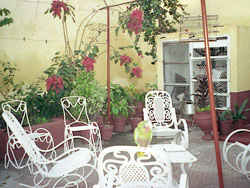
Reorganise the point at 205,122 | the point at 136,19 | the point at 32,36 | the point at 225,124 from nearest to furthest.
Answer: the point at 136,19 → the point at 205,122 → the point at 225,124 → the point at 32,36

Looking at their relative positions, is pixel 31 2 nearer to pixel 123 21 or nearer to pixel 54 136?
pixel 123 21

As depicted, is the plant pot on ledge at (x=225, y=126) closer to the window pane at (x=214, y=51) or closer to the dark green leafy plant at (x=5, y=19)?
the window pane at (x=214, y=51)

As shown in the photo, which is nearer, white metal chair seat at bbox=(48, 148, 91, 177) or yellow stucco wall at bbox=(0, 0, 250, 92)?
white metal chair seat at bbox=(48, 148, 91, 177)

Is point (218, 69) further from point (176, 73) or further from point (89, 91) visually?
point (89, 91)

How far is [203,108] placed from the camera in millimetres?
7238

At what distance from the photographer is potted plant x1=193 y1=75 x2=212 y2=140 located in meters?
6.94

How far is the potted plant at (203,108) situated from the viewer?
6.94 meters

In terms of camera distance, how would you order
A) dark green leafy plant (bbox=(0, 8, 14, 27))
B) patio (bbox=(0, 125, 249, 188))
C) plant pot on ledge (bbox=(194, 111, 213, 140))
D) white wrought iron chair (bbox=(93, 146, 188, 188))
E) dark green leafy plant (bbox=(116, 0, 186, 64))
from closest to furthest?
white wrought iron chair (bbox=(93, 146, 188, 188)) < patio (bbox=(0, 125, 249, 188)) < dark green leafy plant (bbox=(0, 8, 14, 27)) < plant pot on ledge (bbox=(194, 111, 213, 140)) < dark green leafy plant (bbox=(116, 0, 186, 64))

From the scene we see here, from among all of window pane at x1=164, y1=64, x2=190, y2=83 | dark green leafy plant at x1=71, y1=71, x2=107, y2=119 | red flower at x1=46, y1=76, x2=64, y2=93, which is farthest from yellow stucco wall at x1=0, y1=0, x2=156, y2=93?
window pane at x1=164, y1=64, x2=190, y2=83

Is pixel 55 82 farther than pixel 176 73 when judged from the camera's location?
No

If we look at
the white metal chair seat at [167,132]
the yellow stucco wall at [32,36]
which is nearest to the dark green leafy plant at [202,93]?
the white metal chair seat at [167,132]

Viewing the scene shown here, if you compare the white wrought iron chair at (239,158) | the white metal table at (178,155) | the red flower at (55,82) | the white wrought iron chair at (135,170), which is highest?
the red flower at (55,82)

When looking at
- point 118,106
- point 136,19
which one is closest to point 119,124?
point 118,106

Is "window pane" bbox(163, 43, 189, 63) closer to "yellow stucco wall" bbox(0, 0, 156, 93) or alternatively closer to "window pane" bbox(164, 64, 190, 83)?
"window pane" bbox(164, 64, 190, 83)
